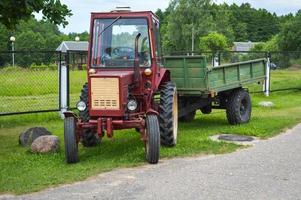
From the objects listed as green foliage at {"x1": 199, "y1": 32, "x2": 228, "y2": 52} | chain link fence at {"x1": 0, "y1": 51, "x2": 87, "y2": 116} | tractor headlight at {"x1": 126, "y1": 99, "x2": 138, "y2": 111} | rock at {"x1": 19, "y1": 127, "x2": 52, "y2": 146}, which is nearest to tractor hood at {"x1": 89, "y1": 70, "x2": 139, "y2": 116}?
tractor headlight at {"x1": 126, "y1": 99, "x2": 138, "y2": 111}

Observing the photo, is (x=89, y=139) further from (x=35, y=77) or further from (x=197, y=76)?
(x=35, y=77)

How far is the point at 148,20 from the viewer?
33.9 ft

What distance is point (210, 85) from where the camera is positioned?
42.7ft

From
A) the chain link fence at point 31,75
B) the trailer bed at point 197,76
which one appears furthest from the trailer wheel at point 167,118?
the chain link fence at point 31,75

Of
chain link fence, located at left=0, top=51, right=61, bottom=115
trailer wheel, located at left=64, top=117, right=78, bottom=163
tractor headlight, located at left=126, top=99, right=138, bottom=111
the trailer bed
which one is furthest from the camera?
chain link fence, located at left=0, top=51, right=61, bottom=115

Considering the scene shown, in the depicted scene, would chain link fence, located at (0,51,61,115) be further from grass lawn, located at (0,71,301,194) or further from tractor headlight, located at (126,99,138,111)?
tractor headlight, located at (126,99,138,111)

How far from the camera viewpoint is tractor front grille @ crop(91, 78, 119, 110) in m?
9.29

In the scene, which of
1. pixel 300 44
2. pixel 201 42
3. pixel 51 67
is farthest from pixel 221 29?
pixel 51 67

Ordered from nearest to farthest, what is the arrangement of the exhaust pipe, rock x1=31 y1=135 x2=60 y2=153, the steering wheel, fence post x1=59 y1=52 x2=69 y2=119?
the exhaust pipe
rock x1=31 y1=135 x2=60 y2=153
the steering wheel
fence post x1=59 y1=52 x2=69 y2=119

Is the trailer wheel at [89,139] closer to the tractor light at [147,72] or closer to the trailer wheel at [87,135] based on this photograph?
the trailer wheel at [87,135]

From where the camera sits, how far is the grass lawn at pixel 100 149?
8266 mm

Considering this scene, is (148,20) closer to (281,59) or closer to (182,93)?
(182,93)

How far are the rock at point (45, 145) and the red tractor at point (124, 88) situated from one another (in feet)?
1.72

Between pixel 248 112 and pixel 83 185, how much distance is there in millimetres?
7372
